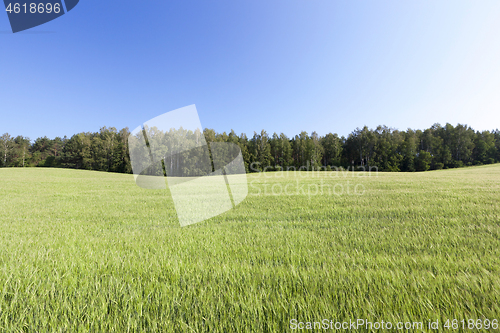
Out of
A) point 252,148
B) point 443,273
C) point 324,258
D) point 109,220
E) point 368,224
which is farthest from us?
point 252,148

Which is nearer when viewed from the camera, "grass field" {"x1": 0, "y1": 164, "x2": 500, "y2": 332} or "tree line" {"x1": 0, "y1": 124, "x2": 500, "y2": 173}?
"grass field" {"x1": 0, "y1": 164, "x2": 500, "y2": 332}

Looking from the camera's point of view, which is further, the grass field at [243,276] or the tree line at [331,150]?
the tree line at [331,150]

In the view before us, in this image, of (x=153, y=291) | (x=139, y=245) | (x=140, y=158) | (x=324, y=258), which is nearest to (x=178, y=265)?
(x=153, y=291)

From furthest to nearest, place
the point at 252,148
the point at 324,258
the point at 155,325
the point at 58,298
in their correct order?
the point at 252,148 → the point at 324,258 → the point at 58,298 → the point at 155,325

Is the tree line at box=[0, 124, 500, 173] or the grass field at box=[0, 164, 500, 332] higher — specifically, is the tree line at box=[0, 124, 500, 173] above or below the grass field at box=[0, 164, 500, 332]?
above

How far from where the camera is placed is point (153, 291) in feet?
5.65

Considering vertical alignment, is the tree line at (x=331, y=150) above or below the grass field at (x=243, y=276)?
above

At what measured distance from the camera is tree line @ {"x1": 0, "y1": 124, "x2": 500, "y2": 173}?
53062 mm

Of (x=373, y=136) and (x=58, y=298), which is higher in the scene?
(x=373, y=136)

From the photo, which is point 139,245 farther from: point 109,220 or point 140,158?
point 109,220

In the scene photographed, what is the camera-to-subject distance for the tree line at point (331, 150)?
53062 millimetres

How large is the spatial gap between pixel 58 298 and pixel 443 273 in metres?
3.61

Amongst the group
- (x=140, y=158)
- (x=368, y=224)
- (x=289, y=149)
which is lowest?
(x=368, y=224)

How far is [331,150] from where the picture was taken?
60.9 metres
